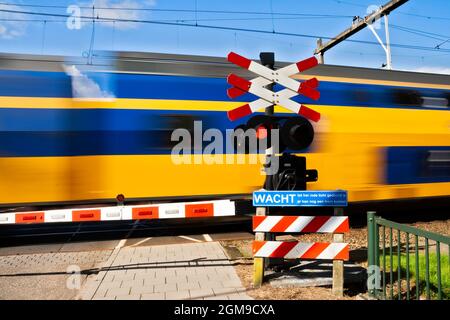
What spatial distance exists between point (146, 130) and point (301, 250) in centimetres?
469

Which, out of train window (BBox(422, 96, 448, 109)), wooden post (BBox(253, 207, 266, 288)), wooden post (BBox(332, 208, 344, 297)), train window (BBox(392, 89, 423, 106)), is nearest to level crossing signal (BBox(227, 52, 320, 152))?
wooden post (BBox(253, 207, 266, 288))

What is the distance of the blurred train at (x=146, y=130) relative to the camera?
7480 mm

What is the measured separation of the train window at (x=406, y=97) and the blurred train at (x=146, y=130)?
32cm

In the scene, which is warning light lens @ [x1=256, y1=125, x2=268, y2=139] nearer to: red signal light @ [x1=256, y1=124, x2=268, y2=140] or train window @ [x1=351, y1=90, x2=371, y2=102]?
red signal light @ [x1=256, y1=124, x2=268, y2=140]

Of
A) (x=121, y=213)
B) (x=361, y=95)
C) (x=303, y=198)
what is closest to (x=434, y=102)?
(x=361, y=95)

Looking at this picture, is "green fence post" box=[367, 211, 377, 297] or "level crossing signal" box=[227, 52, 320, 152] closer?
"green fence post" box=[367, 211, 377, 297]

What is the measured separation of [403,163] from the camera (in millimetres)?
9719

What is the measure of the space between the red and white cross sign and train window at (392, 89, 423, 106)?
20.5 ft

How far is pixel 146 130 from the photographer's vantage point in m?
8.00

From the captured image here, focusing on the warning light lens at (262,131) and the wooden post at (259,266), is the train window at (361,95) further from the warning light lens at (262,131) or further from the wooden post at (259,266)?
the wooden post at (259,266)

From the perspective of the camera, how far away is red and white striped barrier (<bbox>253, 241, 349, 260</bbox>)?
448 cm

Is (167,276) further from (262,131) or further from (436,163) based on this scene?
(436,163)

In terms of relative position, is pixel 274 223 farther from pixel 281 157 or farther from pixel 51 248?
pixel 51 248
